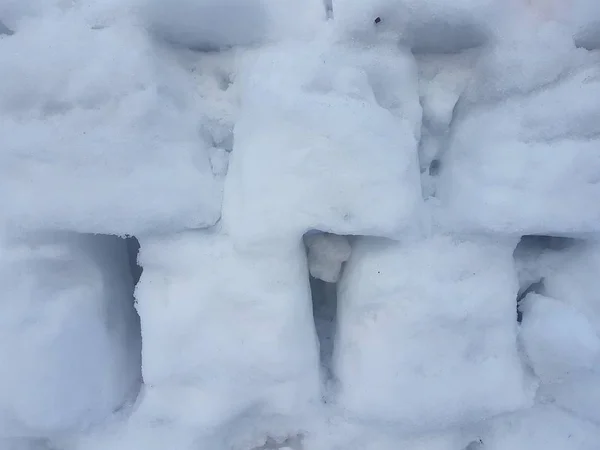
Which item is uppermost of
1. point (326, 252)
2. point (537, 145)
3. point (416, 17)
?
point (416, 17)

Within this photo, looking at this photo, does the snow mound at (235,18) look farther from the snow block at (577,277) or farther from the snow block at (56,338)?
the snow block at (577,277)

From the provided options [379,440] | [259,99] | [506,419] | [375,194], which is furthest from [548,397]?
[259,99]

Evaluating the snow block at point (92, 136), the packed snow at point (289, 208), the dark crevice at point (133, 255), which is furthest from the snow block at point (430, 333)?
the dark crevice at point (133, 255)

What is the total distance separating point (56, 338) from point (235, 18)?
1.47 ft

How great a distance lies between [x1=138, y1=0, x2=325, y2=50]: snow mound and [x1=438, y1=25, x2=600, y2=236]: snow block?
23 cm

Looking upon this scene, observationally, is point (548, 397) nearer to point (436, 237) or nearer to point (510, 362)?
point (510, 362)

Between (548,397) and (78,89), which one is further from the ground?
(78,89)

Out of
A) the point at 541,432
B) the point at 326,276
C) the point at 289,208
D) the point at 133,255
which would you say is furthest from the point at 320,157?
the point at 541,432

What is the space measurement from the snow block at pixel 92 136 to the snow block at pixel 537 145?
1.13 feet

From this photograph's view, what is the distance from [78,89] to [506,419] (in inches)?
28.0

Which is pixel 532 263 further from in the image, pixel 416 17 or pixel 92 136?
pixel 92 136

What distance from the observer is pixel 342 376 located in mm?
676

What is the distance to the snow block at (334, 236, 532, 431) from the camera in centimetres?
64

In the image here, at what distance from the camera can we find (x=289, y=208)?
1.95ft
